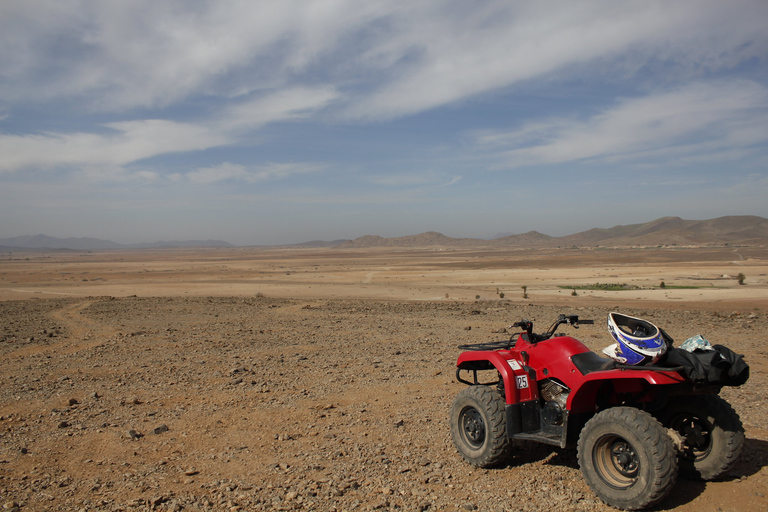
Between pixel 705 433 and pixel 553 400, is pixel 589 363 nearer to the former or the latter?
pixel 553 400

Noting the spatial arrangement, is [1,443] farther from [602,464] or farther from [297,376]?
[602,464]

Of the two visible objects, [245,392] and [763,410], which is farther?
[245,392]

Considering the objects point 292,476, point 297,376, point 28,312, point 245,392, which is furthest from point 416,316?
point 28,312

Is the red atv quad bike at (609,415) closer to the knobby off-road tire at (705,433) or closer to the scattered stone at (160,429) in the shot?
the knobby off-road tire at (705,433)

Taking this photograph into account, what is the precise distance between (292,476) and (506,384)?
2588 mm

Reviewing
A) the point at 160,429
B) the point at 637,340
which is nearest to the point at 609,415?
the point at 637,340

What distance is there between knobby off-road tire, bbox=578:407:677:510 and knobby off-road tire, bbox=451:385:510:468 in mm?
887

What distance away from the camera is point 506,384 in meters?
5.23

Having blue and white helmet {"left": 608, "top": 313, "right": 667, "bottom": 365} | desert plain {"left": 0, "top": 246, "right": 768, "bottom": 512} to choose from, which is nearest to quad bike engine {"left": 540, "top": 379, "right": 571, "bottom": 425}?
desert plain {"left": 0, "top": 246, "right": 768, "bottom": 512}

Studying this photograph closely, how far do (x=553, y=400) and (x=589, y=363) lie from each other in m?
0.58

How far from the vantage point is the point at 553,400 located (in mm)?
5141

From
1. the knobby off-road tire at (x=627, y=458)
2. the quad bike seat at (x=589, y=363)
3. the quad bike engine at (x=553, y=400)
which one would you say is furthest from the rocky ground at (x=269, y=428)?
the quad bike seat at (x=589, y=363)

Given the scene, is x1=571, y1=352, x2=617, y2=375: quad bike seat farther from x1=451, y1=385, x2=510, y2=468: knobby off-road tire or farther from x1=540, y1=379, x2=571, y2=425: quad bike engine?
x1=451, y1=385, x2=510, y2=468: knobby off-road tire

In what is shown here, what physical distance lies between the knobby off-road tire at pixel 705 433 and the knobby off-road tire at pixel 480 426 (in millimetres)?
1656
